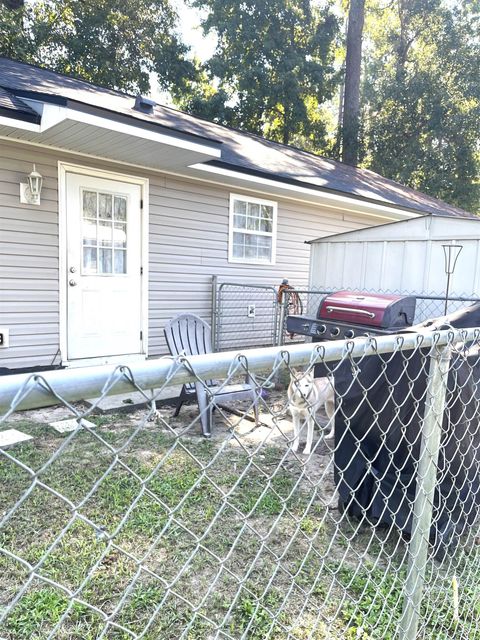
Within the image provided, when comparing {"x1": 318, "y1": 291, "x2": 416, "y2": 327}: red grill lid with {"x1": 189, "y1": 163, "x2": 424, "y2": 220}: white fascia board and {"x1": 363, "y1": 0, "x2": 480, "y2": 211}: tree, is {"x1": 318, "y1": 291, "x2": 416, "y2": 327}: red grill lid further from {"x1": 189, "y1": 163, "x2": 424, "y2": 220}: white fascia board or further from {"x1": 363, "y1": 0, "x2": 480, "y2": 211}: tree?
{"x1": 363, "y1": 0, "x2": 480, "y2": 211}: tree

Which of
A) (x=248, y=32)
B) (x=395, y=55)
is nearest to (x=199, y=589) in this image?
(x=248, y=32)

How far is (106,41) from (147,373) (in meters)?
17.8

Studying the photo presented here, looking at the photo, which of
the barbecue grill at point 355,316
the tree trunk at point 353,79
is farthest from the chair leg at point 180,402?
the tree trunk at point 353,79

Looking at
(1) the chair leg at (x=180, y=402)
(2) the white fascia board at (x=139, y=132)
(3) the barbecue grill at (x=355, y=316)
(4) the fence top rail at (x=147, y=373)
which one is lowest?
(1) the chair leg at (x=180, y=402)

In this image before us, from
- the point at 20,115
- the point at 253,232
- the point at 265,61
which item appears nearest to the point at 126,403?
the point at 20,115

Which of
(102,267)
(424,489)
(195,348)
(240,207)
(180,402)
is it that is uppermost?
(240,207)

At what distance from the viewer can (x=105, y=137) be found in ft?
15.8

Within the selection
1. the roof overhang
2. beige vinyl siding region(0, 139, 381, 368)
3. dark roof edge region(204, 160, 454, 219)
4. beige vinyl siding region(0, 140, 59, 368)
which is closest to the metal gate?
beige vinyl siding region(0, 139, 381, 368)

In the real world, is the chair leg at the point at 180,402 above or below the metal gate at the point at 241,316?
below

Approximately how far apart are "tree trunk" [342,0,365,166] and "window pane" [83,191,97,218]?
1416 centimetres

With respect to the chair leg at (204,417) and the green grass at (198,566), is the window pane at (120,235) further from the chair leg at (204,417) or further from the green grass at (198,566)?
the green grass at (198,566)

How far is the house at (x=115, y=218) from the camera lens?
16.2 feet

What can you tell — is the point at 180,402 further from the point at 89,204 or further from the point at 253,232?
the point at 253,232

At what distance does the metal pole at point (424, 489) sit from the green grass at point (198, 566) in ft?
0.52
